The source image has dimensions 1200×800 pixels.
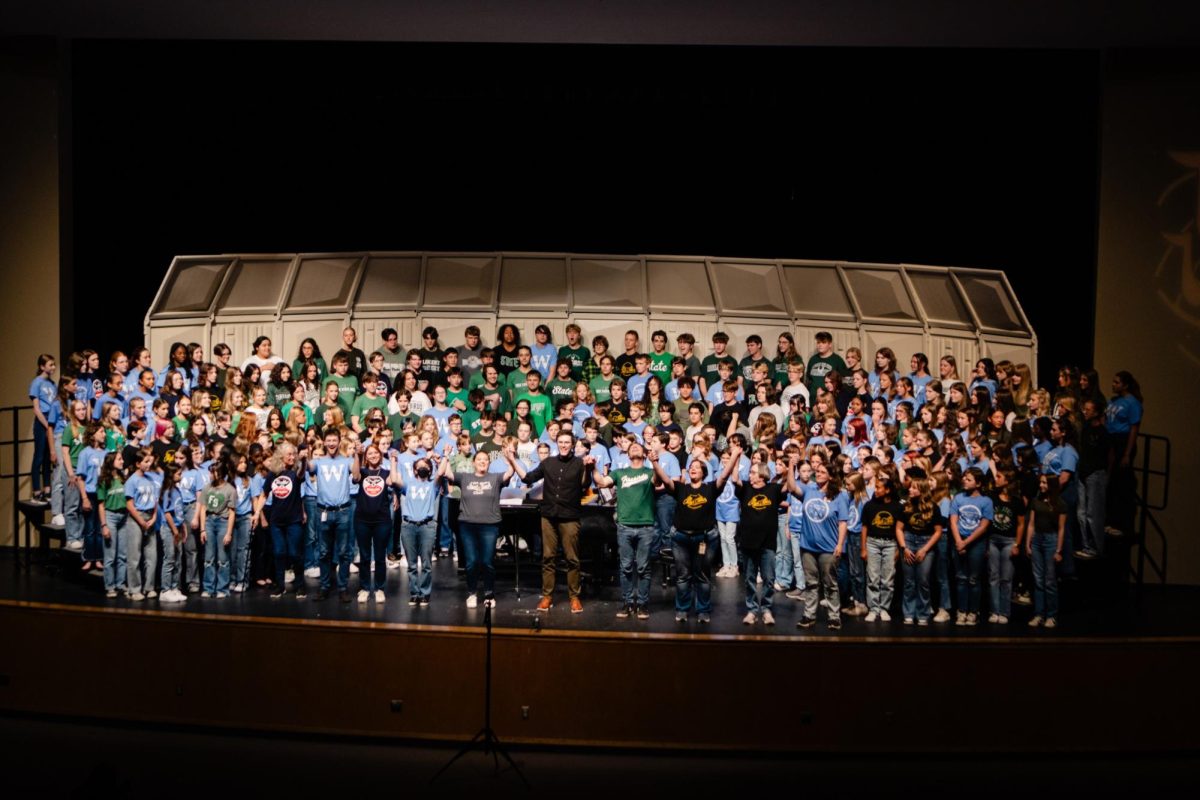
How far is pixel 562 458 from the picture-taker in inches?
436

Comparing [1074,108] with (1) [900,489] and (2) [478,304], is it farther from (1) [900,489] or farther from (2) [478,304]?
(2) [478,304]

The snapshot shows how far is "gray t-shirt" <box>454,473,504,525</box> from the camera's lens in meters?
10.9

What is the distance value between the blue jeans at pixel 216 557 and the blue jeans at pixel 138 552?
49cm

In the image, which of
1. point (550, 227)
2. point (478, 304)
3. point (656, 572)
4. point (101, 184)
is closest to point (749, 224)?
point (550, 227)

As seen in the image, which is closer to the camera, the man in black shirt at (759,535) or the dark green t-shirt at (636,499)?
the man in black shirt at (759,535)

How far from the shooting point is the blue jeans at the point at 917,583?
10.7 meters

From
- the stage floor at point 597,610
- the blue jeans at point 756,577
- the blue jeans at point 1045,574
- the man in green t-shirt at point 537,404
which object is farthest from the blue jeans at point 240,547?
the blue jeans at point 1045,574

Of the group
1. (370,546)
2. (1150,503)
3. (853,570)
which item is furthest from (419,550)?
(1150,503)

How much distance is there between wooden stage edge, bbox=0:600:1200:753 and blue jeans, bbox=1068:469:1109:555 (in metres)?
2.54

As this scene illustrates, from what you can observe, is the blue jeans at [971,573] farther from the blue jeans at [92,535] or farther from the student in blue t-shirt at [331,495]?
the blue jeans at [92,535]

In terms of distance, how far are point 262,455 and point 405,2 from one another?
15.9 feet

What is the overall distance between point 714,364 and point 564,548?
363 cm

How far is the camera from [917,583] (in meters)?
10.8

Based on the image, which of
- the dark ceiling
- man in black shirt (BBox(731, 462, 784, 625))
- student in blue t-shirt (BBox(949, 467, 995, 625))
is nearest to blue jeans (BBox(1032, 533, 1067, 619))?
student in blue t-shirt (BBox(949, 467, 995, 625))
